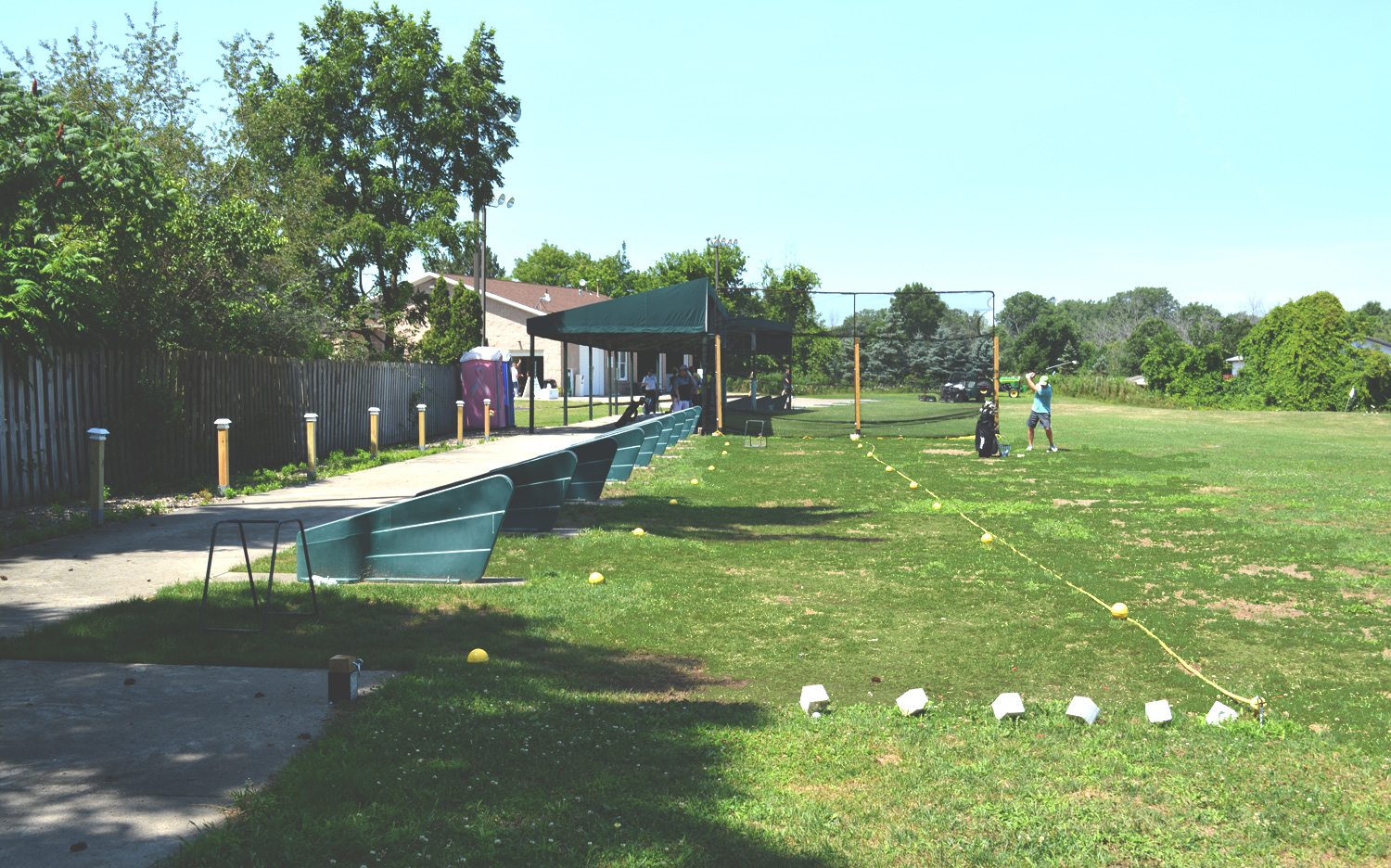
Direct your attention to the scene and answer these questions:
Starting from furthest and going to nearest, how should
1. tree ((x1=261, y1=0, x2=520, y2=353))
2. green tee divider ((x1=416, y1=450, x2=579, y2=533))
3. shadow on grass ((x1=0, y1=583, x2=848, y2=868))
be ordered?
tree ((x1=261, y1=0, x2=520, y2=353)) < green tee divider ((x1=416, y1=450, x2=579, y2=533)) < shadow on grass ((x1=0, y1=583, x2=848, y2=868))

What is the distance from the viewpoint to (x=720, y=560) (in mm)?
8867

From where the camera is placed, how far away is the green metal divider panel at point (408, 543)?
24.3ft

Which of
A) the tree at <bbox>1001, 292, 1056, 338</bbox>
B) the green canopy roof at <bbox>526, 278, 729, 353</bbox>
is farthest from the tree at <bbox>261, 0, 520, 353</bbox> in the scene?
the tree at <bbox>1001, 292, 1056, 338</bbox>

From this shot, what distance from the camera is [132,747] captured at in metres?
4.09

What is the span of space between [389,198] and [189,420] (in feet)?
75.3

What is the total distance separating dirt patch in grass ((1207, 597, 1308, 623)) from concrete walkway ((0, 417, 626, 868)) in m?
5.90

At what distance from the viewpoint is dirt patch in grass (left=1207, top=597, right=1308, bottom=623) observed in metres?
6.83

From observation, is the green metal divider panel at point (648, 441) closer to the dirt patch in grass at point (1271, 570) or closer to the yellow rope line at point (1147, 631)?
the yellow rope line at point (1147, 631)

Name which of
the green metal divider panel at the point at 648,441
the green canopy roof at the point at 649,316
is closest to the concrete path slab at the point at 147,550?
the green metal divider panel at the point at 648,441

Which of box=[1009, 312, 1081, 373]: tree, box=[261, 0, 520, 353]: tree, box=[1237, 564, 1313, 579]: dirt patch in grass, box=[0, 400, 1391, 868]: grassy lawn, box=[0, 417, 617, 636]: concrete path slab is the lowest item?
box=[1237, 564, 1313, 579]: dirt patch in grass

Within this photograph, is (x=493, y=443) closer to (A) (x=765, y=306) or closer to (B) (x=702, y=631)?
(B) (x=702, y=631)

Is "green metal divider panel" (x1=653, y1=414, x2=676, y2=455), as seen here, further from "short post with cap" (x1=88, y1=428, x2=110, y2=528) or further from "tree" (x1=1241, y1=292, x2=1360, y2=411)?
"tree" (x1=1241, y1=292, x2=1360, y2=411)

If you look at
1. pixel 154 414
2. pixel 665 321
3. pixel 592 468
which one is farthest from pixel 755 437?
pixel 154 414

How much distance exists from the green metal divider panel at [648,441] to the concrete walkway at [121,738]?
881 cm
